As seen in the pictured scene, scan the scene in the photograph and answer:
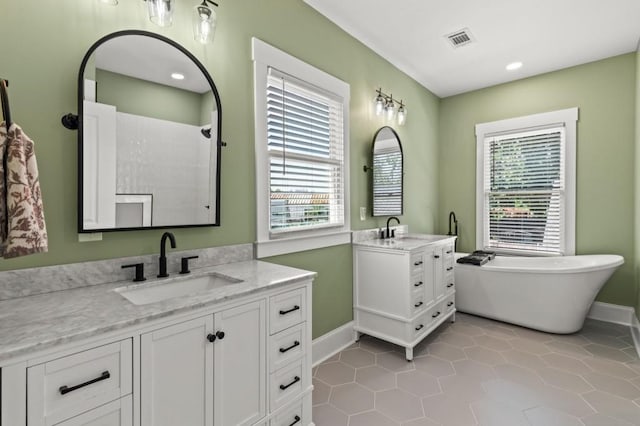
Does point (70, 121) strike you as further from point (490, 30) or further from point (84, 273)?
point (490, 30)

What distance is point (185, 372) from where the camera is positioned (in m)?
1.16

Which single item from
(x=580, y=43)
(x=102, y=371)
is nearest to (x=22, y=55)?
(x=102, y=371)

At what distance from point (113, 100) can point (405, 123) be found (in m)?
3.05

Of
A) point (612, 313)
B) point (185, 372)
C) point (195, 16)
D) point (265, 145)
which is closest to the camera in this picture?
point (185, 372)

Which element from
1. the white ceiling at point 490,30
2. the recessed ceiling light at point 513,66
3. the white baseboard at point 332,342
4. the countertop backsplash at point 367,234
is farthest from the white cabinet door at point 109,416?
the recessed ceiling light at point 513,66

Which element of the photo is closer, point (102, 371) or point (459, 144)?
point (102, 371)

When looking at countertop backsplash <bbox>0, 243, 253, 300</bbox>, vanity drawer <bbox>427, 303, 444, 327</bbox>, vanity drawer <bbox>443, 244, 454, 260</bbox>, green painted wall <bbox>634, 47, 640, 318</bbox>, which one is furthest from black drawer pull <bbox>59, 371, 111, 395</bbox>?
green painted wall <bbox>634, 47, 640, 318</bbox>

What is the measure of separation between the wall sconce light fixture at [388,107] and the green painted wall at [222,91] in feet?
0.29

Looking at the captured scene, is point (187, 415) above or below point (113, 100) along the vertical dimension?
below

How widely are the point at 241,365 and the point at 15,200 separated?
1.00 meters

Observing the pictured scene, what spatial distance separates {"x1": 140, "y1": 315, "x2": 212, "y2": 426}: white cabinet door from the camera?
1063mm

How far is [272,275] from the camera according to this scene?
161 cm

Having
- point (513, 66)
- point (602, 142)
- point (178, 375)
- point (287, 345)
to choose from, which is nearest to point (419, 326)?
point (287, 345)

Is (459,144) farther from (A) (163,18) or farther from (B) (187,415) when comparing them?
(B) (187,415)
